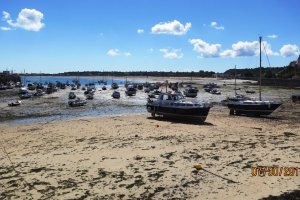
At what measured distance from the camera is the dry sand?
14.1 m

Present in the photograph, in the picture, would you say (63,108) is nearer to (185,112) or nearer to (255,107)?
(185,112)

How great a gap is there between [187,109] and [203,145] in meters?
13.3

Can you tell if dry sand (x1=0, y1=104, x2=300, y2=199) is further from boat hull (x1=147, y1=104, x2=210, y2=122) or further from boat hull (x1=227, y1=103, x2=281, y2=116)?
boat hull (x1=227, y1=103, x2=281, y2=116)

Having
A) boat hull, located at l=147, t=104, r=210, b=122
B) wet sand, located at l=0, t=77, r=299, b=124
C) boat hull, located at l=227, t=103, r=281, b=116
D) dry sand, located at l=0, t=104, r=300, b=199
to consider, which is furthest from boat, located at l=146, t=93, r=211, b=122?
wet sand, located at l=0, t=77, r=299, b=124

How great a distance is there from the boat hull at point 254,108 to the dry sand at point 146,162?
9.94 metres

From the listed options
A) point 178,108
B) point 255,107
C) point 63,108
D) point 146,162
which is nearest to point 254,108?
point 255,107

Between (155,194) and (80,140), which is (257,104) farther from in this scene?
(155,194)

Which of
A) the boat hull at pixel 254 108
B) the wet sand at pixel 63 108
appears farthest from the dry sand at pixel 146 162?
the wet sand at pixel 63 108

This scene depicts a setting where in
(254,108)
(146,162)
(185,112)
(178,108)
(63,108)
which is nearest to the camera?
(146,162)

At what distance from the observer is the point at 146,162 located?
728 inches

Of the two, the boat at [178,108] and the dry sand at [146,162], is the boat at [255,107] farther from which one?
the dry sand at [146,162]

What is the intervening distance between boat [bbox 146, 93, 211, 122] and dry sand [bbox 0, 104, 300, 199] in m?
5.07

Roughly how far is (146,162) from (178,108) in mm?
18419

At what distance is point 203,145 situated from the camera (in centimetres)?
2248
